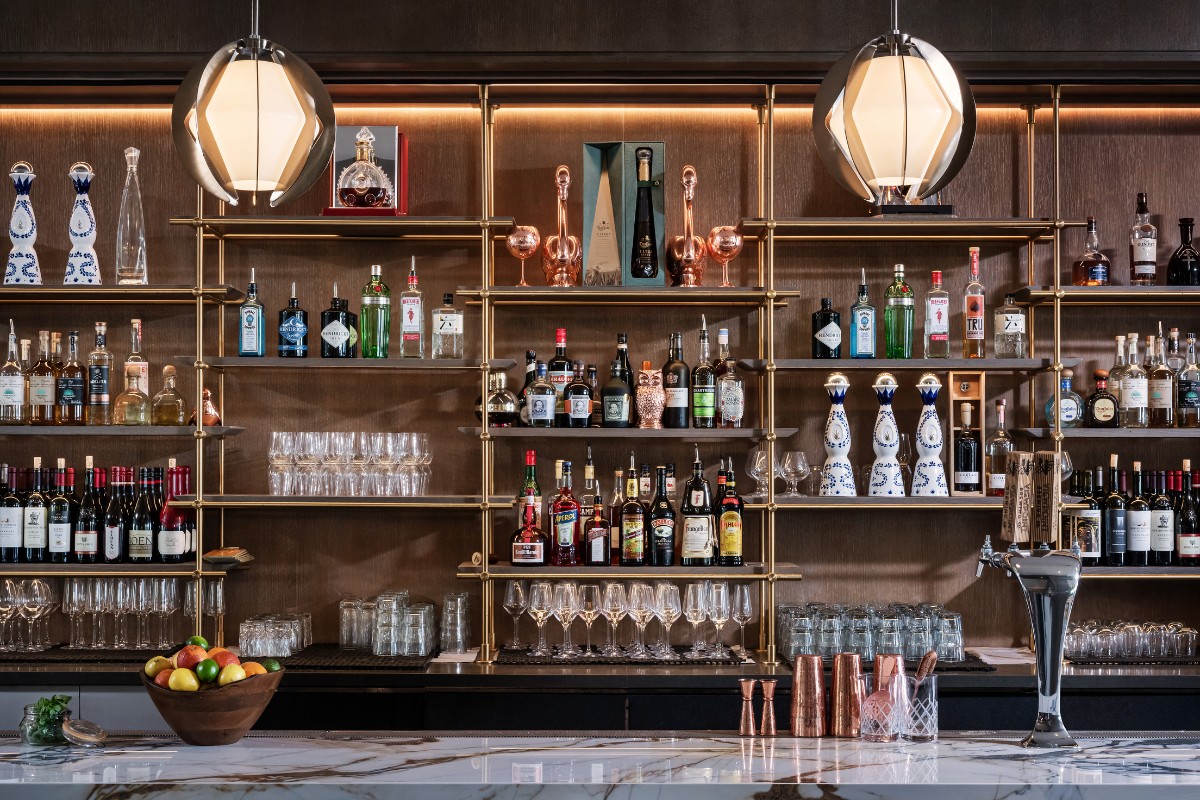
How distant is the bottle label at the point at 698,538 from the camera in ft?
12.0

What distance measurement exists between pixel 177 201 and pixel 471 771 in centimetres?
273

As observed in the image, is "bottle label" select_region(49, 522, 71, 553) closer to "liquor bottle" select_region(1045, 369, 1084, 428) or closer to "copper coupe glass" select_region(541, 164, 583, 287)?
"copper coupe glass" select_region(541, 164, 583, 287)

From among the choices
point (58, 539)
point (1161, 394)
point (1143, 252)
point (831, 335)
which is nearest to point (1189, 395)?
point (1161, 394)

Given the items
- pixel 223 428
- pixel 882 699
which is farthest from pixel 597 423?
pixel 882 699

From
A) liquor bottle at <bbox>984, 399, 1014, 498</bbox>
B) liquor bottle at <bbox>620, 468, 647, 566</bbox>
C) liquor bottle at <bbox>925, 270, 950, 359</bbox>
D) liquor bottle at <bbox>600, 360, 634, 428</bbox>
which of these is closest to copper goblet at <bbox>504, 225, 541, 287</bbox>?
liquor bottle at <bbox>600, 360, 634, 428</bbox>

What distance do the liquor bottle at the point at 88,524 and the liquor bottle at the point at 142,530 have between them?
109 mm

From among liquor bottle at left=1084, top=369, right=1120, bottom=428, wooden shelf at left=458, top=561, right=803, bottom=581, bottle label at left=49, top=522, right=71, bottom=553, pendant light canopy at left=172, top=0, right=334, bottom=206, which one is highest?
pendant light canopy at left=172, top=0, right=334, bottom=206

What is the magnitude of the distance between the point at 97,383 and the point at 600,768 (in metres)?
2.54

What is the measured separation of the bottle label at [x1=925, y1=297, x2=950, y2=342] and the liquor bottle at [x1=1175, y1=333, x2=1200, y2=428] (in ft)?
2.61

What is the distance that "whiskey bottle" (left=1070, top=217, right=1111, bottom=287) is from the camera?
12.4ft

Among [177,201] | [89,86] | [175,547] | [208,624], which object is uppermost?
[89,86]

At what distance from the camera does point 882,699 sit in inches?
87.0

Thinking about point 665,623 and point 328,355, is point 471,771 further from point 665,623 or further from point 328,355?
point 328,355

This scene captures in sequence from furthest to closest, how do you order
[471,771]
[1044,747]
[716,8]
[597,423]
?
[597,423], [716,8], [1044,747], [471,771]
